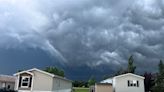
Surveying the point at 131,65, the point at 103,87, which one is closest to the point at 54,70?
the point at 131,65

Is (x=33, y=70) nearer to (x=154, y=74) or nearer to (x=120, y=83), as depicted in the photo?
(x=120, y=83)

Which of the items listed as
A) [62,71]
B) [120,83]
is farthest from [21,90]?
[62,71]

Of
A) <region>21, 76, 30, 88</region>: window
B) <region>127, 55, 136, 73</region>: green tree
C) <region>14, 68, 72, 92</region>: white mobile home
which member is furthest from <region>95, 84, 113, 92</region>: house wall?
<region>127, 55, 136, 73</region>: green tree

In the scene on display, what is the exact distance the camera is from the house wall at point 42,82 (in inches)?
1395

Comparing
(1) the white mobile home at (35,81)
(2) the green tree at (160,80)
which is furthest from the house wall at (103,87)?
(1) the white mobile home at (35,81)

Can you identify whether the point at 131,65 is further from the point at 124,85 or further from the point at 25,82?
the point at 25,82

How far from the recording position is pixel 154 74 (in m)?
49.0

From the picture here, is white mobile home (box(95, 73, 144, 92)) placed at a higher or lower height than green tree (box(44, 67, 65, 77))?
lower

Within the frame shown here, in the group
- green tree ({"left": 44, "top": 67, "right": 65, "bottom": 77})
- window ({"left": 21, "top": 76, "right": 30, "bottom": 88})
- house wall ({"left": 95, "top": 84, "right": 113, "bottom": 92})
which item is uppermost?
green tree ({"left": 44, "top": 67, "right": 65, "bottom": 77})

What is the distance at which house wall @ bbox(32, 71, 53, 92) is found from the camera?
116 ft

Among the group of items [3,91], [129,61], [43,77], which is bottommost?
[3,91]

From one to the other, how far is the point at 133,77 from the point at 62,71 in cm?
4776

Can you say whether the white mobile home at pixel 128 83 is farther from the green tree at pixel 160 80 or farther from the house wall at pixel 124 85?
the green tree at pixel 160 80

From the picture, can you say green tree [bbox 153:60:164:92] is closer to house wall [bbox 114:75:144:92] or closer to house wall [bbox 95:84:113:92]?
house wall [bbox 114:75:144:92]
